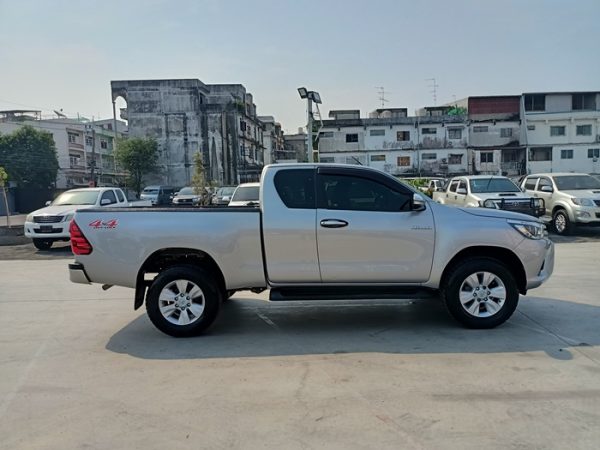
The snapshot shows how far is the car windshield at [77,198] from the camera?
14.0 m

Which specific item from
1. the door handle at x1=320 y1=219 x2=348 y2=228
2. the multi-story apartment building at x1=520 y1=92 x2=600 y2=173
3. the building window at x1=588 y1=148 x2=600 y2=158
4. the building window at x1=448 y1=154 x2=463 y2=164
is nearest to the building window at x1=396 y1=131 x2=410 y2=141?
the building window at x1=448 y1=154 x2=463 y2=164

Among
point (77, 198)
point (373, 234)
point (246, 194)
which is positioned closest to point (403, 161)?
point (246, 194)

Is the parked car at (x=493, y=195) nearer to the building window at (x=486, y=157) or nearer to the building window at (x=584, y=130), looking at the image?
the building window at (x=486, y=157)

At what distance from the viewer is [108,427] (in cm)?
349

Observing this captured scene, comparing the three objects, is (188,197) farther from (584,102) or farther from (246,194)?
(584,102)

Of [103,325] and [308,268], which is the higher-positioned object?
[308,268]

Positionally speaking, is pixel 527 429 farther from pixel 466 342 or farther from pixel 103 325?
pixel 103 325

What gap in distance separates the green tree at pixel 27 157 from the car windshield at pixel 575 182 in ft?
136

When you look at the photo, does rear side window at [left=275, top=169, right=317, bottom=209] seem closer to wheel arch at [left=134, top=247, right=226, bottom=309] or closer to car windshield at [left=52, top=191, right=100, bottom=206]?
wheel arch at [left=134, top=247, right=226, bottom=309]

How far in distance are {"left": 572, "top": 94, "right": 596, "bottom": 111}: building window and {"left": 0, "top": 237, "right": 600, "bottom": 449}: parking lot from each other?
51772 millimetres

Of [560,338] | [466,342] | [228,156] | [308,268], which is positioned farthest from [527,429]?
[228,156]

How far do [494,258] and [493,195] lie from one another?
9.21 meters

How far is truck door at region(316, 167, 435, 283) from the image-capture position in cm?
538

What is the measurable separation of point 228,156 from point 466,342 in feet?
164
